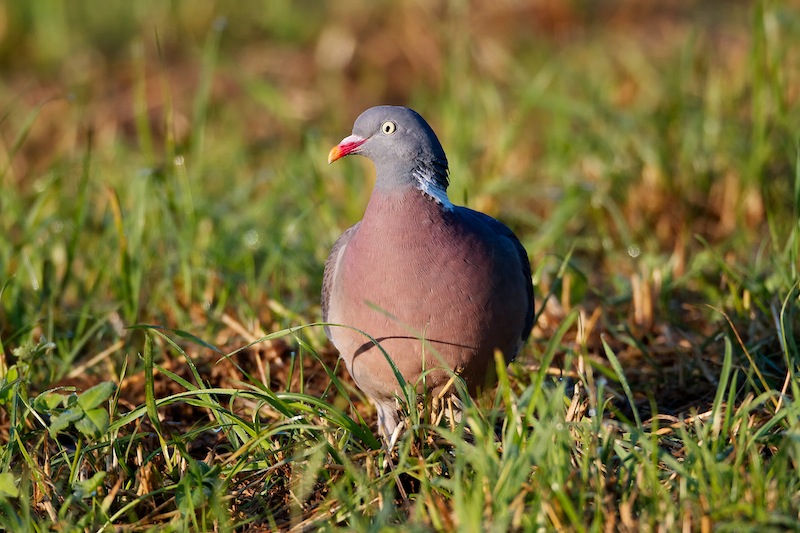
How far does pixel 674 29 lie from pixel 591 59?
1.32 m

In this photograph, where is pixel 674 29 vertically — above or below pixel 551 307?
above

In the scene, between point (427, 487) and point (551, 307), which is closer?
point (427, 487)

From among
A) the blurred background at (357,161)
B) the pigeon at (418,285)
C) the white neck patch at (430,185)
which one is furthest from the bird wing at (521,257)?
the blurred background at (357,161)

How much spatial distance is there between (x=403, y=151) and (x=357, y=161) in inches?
123

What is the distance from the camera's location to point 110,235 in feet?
17.2

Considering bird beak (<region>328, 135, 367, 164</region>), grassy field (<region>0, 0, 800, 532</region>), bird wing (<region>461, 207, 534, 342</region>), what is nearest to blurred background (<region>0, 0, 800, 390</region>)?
grassy field (<region>0, 0, 800, 532</region>)

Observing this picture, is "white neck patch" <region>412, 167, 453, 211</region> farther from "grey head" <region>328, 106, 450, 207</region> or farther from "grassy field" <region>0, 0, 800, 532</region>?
"grassy field" <region>0, 0, 800, 532</region>

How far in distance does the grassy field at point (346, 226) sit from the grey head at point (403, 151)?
0.66 m

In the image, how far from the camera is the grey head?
3549 millimetres

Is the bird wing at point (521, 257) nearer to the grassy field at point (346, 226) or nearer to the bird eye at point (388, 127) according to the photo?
the grassy field at point (346, 226)

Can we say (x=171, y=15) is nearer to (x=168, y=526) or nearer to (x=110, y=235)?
(x=110, y=235)

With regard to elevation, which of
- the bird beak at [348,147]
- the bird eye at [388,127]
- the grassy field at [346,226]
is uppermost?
the bird eye at [388,127]

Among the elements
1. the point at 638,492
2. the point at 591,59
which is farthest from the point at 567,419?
the point at 591,59

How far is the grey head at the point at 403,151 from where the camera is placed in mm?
3549
